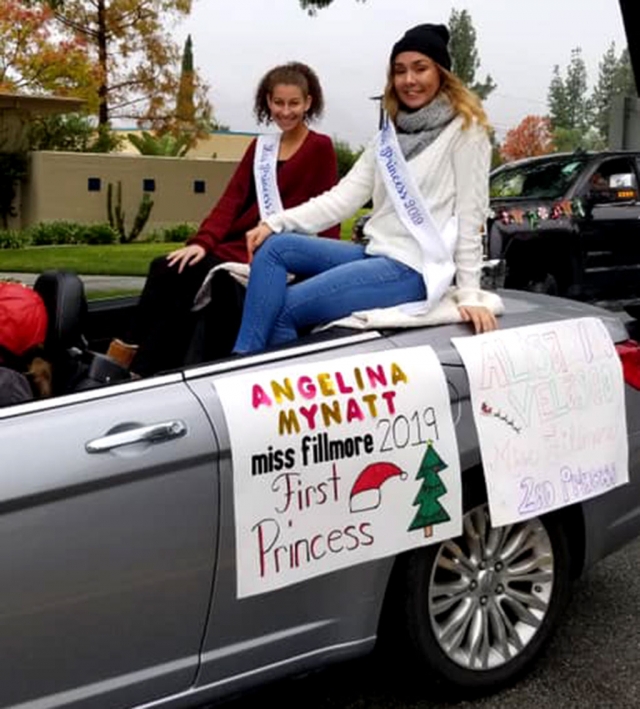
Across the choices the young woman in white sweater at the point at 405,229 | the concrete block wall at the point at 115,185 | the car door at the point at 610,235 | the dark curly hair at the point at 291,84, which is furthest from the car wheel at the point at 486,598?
the concrete block wall at the point at 115,185

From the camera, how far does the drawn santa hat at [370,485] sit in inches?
117

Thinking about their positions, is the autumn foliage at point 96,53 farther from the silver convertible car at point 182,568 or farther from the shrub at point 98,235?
the silver convertible car at point 182,568

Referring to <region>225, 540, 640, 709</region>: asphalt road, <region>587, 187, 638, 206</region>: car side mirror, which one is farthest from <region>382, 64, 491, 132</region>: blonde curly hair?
<region>587, 187, 638, 206</region>: car side mirror

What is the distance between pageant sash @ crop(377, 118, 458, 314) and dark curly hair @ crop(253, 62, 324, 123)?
1.94ft

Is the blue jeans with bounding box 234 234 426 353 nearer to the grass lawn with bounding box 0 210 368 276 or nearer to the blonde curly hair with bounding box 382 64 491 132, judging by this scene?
the blonde curly hair with bounding box 382 64 491 132

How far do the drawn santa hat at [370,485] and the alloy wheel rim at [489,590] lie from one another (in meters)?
0.39

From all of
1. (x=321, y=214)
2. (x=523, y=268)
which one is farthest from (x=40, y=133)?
(x=321, y=214)

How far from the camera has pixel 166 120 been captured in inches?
1152

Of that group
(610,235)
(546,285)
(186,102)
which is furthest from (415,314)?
(186,102)

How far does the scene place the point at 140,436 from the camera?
2646mm

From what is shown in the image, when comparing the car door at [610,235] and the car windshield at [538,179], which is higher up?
the car windshield at [538,179]

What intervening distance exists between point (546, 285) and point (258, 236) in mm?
7278

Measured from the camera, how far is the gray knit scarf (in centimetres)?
374

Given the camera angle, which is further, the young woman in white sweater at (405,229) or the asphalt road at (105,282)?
the asphalt road at (105,282)
